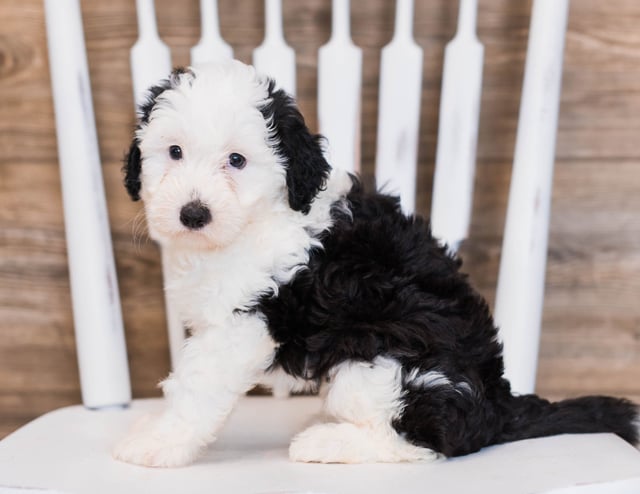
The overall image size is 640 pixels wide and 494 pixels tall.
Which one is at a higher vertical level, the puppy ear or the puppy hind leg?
the puppy ear

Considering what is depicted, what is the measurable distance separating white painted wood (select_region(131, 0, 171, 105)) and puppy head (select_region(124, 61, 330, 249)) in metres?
0.28

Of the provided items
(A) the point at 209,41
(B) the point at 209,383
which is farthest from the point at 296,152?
(A) the point at 209,41

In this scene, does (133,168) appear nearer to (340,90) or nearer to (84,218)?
(84,218)

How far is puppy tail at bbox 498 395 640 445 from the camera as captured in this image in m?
1.00

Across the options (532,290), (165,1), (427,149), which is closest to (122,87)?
(165,1)

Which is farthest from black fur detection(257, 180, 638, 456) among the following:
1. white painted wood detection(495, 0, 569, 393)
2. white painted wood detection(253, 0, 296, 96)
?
white painted wood detection(253, 0, 296, 96)

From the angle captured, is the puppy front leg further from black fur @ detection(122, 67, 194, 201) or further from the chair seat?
black fur @ detection(122, 67, 194, 201)

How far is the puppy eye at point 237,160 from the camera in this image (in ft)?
3.08

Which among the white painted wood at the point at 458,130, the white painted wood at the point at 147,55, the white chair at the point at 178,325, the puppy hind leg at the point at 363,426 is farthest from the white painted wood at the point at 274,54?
the puppy hind leg at the point at 363,426

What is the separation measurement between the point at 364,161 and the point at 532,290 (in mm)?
415

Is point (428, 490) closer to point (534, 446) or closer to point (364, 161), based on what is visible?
point (534, 446)

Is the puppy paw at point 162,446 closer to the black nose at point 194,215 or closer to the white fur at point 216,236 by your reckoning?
the white fur at point 216,236

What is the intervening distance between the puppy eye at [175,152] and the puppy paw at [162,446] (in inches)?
13.1

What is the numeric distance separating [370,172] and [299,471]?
2.35 ft
